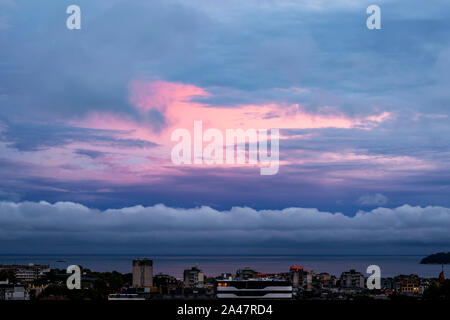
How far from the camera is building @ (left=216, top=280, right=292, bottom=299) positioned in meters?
51.8

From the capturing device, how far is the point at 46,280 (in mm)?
106625

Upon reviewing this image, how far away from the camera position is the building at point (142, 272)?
8842 centimetres

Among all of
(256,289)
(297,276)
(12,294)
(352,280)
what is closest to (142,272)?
Result: (12,294)

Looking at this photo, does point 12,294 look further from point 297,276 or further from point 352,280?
point 352,280

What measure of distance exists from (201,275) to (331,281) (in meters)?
26.6

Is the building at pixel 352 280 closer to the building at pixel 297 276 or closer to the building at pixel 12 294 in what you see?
the building at pixel 297 276

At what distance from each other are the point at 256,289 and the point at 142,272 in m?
43.5

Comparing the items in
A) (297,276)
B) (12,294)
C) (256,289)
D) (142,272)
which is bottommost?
(297,276)

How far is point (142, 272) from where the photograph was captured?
92812mm

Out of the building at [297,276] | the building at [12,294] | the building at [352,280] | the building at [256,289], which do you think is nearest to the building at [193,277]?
the building at [297,276]

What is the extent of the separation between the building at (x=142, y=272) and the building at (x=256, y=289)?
34.2m
